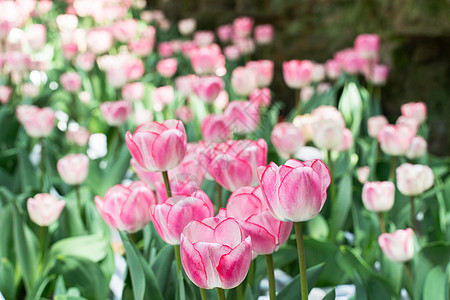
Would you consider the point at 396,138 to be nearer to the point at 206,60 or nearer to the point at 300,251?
the point at 300,251

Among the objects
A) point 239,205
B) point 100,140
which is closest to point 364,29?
point 100,140

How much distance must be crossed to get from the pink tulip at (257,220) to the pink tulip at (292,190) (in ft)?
0.09

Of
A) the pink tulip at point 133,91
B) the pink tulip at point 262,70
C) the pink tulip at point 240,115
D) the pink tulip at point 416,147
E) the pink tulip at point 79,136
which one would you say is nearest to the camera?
the pink tulip at point 240,115

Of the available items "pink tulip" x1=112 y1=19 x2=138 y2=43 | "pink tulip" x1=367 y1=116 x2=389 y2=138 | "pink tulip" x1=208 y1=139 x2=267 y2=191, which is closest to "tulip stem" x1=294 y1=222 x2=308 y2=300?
"pink tulip" x1=208 y1=139 x2=267 y2=191

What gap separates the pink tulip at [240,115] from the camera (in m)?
1.01

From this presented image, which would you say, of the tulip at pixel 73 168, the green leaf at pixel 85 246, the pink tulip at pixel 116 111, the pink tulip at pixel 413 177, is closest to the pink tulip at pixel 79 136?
the pink tulip at pixel 116 111

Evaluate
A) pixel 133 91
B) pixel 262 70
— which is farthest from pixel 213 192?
pixel 133 91

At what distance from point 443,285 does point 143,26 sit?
2.84 metres

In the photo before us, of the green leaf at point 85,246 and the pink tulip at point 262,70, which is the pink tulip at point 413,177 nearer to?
the green leaf at point 85,246

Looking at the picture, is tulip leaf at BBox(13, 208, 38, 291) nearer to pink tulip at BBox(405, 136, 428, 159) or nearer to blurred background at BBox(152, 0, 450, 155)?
pink tulip at BBox(405, 136, 428, 159)

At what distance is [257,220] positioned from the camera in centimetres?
56

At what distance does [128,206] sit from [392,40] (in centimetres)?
177

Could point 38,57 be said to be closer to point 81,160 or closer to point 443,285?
point 81,160

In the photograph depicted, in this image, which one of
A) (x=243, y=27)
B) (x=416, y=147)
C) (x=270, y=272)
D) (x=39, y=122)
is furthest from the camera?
(x=243, y=27)
